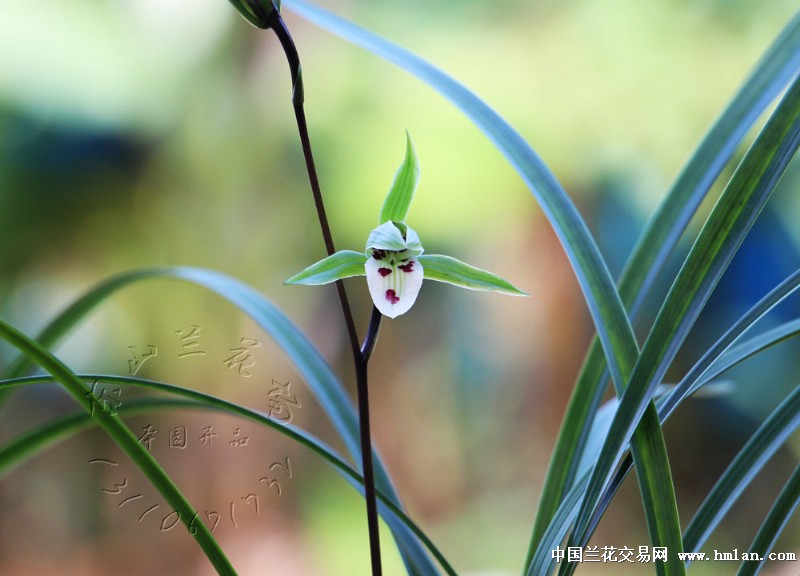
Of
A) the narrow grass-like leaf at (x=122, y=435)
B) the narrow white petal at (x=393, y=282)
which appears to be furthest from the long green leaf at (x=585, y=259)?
the narrow grass-like leaf at (x=122, y=435)

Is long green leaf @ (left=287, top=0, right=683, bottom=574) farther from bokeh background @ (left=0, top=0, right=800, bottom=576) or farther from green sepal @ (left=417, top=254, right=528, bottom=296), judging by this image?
bokeh background @ (left=0, top=0, right=800, bottom=576)

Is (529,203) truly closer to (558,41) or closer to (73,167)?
(558,41)

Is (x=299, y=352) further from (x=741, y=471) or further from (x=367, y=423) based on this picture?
(x=741, y=471)

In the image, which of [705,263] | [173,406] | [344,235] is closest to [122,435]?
[173,406]

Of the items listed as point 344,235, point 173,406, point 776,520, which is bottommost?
point 776,520

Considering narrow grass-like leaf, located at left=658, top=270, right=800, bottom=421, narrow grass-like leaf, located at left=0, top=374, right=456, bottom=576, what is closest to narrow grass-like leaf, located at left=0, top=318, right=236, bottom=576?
narrow grass-like leaf, located at left=0, top=374, right=456, bottom=576

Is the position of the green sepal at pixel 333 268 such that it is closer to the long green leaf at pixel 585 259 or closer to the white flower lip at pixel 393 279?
the white flower lip at pixel 393 279
